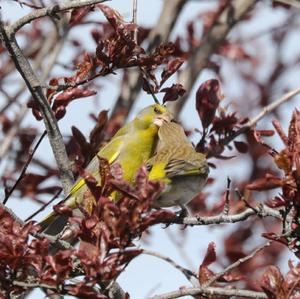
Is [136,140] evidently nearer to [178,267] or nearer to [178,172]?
[178,172]

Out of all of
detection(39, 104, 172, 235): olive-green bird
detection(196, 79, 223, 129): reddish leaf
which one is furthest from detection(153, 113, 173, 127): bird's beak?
detection(196, 79, 223, 129): reddish leaf

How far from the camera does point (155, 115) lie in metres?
5.16

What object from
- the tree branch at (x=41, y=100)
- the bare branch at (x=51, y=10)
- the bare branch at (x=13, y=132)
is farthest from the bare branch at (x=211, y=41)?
the bare branch at (x=51, y=10)

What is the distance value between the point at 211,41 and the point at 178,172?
2.16 meters

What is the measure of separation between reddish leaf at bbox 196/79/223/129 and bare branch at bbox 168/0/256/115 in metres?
1.15

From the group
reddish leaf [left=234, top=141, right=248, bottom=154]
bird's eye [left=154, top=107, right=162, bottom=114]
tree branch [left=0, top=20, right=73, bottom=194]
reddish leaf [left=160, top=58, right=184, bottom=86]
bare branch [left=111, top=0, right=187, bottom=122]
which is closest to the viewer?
tree branch [left=0, top=20, right=73, bottom=194]

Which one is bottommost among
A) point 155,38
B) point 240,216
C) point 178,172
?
point 240,216

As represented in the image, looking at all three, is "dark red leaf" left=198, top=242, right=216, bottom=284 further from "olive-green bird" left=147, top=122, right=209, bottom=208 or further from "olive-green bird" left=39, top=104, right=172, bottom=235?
"olive-green bird" left=39, top=104, right=172, bottom=235

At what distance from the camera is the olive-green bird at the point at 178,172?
152 inches

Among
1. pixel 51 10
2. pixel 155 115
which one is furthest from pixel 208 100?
pixel 51 10

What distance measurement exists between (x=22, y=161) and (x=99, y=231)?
237 centimetres

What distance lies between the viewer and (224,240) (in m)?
5.67

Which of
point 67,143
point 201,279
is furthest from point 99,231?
point 67,143

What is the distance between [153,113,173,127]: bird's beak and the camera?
494 cm
